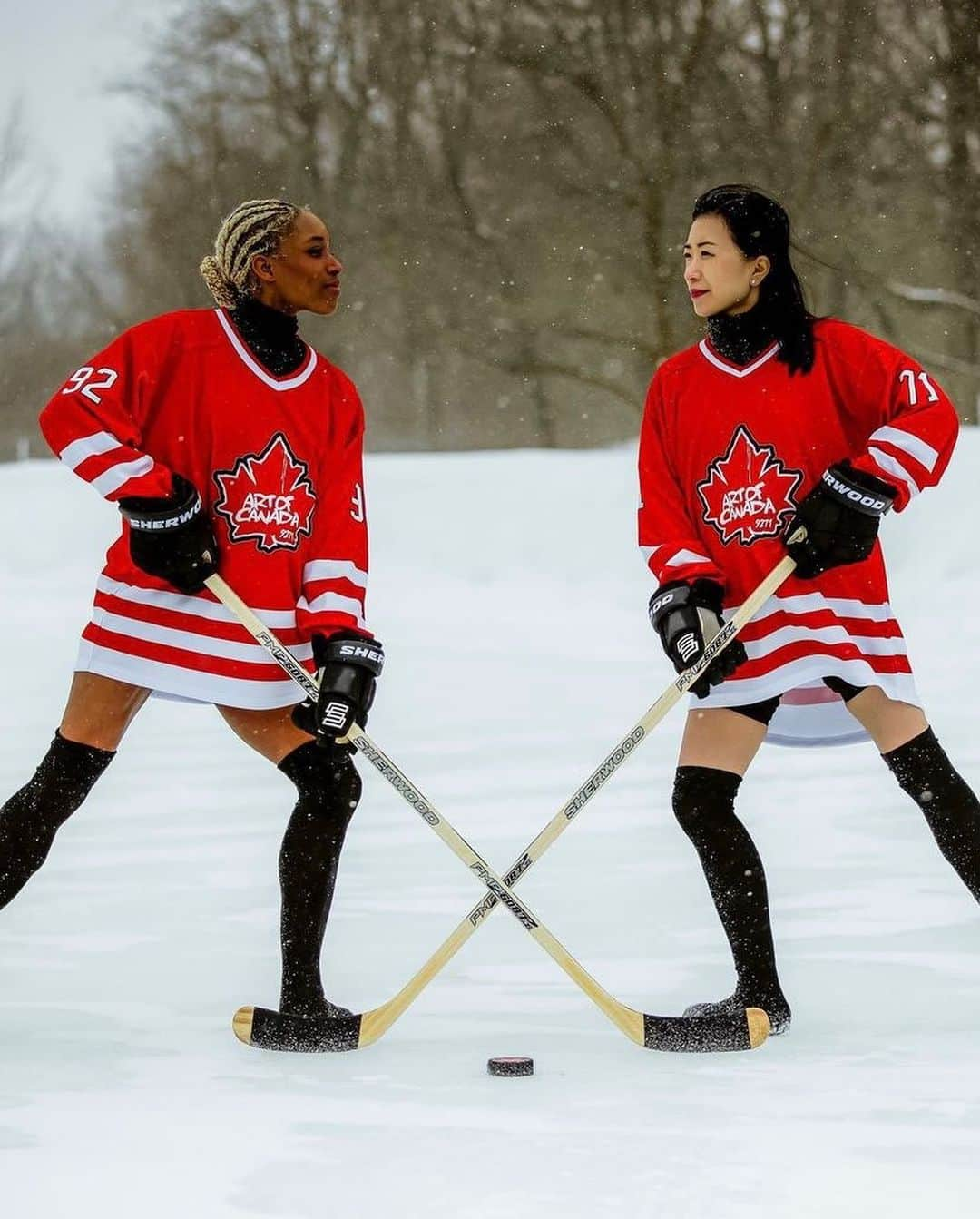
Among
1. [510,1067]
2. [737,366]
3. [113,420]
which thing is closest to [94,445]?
[113,420]

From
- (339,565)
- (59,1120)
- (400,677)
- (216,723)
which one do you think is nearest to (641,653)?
(400,677)

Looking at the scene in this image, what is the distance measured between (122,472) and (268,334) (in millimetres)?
367


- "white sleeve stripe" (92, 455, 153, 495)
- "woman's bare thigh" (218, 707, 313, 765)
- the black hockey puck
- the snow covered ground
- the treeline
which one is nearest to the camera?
the snow covered ground

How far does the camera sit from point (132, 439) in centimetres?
286

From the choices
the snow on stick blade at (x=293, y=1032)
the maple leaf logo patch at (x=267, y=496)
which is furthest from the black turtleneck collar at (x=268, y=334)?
the snow on stick blade at (x=293, y=1032)

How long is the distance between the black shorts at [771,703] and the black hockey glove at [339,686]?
0.60 metres

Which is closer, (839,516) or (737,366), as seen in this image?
(839,516)

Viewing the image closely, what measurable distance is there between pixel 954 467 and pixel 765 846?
17.6 feet

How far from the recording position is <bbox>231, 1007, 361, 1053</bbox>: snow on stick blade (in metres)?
2.85

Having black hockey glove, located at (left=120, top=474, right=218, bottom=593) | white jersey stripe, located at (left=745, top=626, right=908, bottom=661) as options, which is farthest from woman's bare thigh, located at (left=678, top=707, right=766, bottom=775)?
black hockey glove, located at (left=120, top=474, right=218, bottom=593)

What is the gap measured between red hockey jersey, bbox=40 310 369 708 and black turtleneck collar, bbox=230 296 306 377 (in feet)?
0.06

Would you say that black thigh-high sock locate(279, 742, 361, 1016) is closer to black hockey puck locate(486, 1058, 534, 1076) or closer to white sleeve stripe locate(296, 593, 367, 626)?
white sleeve stripe locate(296, 593, 367, 626)

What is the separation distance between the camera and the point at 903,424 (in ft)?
9.44

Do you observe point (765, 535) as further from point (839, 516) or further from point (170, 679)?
Result: point (170, 679)
